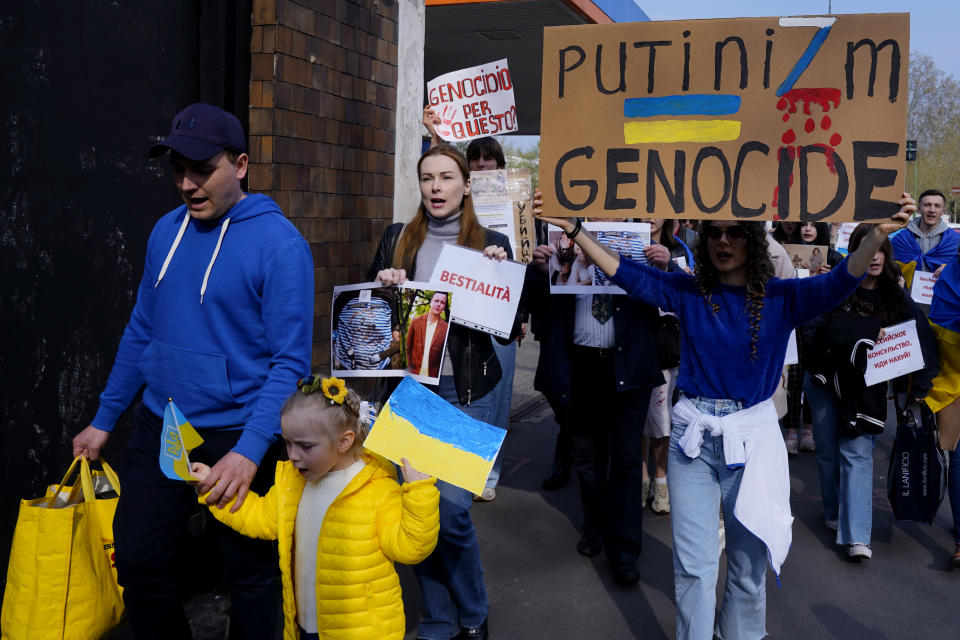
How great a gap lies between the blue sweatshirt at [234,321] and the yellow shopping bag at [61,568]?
0.43 meters

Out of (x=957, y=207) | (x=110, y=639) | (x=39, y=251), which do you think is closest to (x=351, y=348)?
(x=39, y=251)

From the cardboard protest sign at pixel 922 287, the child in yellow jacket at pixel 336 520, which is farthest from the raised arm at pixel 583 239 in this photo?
the cardboard protest sign at pixel 922 287

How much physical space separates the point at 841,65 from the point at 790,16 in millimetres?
261

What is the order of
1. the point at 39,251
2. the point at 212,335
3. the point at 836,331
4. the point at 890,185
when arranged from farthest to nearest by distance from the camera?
the point at 836,331 → the point at 39,251 → the point at 890,185 → the point at 212,335

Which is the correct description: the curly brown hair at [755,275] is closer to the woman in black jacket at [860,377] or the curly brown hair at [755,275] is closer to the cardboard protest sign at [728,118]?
the cardboard protest sign at [728,118]

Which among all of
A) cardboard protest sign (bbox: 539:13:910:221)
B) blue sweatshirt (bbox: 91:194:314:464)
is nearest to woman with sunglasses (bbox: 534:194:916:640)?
cardboard protest sign (bbox: 539:13:910:221)

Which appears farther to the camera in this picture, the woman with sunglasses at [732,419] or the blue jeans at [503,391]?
the blue jeans at [503,391]

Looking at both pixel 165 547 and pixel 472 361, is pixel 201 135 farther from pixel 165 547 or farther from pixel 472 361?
pixel 472 361

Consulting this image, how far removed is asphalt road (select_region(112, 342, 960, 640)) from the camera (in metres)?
4.25

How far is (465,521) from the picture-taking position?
370 cm

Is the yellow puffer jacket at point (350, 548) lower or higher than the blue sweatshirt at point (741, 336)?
lower

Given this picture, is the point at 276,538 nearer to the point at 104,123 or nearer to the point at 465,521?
the point at 465,521

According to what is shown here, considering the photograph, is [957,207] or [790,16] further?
[957,207]

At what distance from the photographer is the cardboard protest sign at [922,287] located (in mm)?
7773
